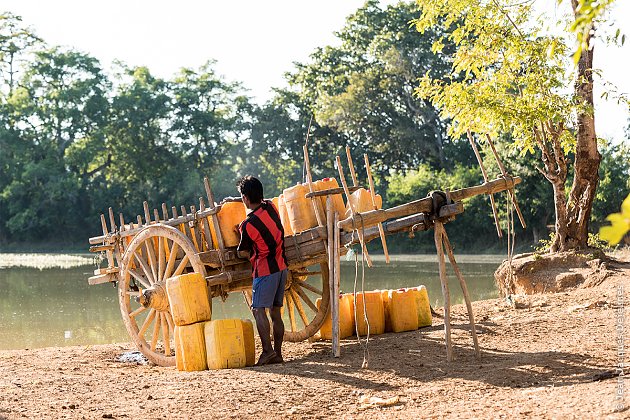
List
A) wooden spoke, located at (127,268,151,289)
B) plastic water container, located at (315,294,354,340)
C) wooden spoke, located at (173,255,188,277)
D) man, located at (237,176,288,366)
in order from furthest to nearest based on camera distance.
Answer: plastic water container, located at (315,294,354,340)
wooden spoke, located at (127,268,151,289)
wooden spoke, located at (173,255,188,277)
man, located at (237,176,288,366)

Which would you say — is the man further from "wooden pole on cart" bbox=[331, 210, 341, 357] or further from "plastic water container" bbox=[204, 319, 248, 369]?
"wooden pole on cart" bbox=[331, 210, 341, 357]

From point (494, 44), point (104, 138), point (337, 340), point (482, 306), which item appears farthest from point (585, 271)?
point (104, 138)

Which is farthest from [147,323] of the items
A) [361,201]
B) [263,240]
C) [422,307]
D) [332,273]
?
[422,307]

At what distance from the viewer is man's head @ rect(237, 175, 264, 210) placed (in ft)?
25.9

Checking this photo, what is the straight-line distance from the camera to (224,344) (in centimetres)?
772

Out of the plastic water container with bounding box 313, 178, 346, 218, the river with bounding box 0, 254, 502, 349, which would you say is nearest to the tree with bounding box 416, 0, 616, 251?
the river with bounding box 0, 254, 502, 349

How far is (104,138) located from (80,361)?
40.8 metres

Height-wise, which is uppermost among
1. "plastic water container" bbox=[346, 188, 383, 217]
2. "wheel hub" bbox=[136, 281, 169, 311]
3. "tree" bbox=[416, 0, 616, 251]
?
"tree" bbox=[416, 0, 616, 251]

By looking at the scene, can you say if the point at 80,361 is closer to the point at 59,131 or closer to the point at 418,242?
the point at 418,242

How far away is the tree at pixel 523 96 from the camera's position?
40.0 ft

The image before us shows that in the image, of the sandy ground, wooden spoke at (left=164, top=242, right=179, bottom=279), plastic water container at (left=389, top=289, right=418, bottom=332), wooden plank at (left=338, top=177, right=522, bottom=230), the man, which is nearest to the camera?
the sandy ground

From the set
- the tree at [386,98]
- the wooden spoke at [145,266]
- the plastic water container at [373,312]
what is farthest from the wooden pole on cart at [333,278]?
the tree at [386,98]

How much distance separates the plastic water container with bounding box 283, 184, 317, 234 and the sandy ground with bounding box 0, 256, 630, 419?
1273 mm

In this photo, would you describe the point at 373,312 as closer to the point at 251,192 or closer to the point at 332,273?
the point at 332,273
